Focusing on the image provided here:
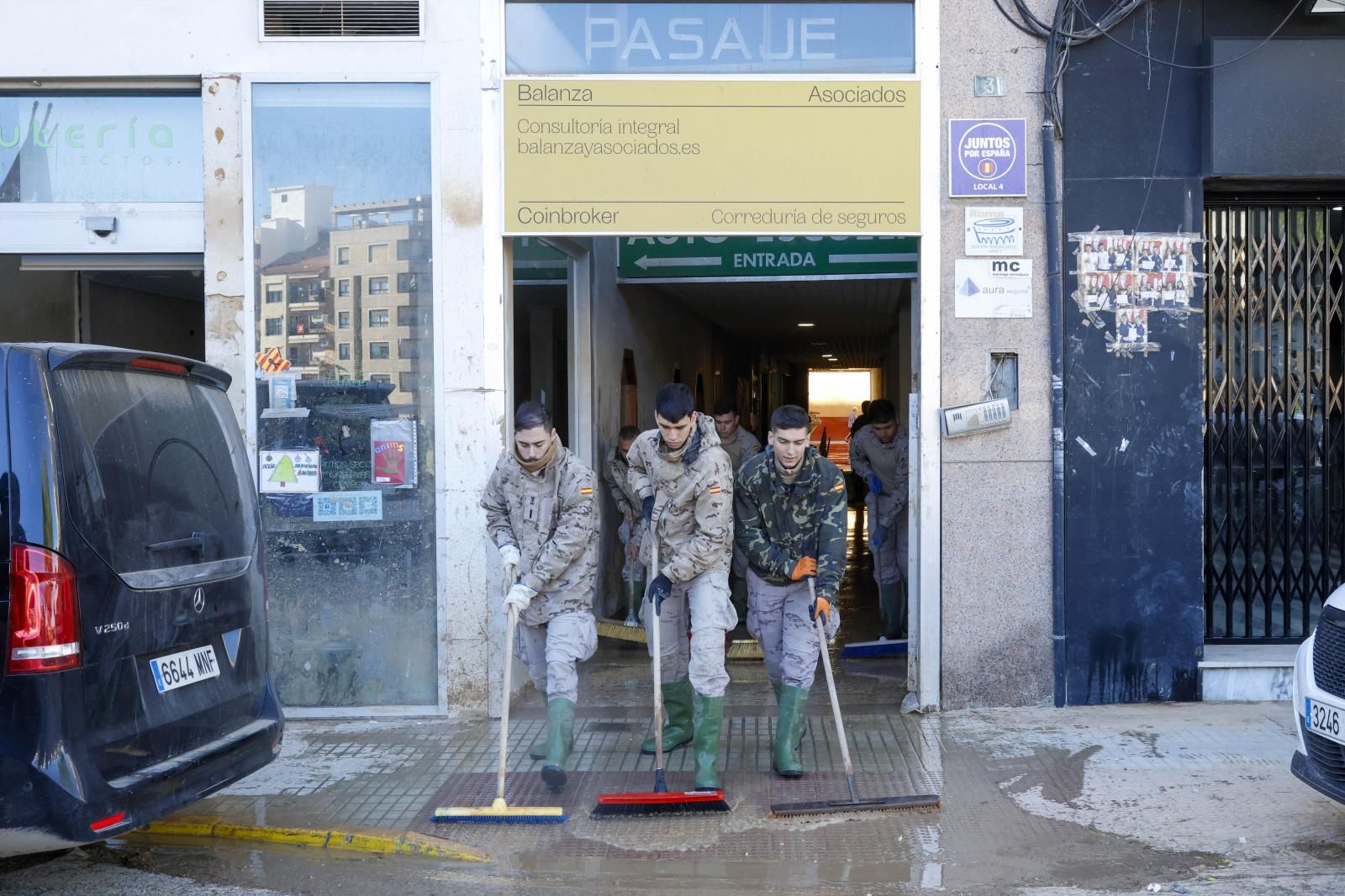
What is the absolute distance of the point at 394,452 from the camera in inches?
277

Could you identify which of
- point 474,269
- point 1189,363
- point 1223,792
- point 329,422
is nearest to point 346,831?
point 329,422

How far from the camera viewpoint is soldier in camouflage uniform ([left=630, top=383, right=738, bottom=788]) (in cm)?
576

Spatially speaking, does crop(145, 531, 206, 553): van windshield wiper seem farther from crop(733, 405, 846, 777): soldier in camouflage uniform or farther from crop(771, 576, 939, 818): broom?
crop(771, 576, 939, 818): broom

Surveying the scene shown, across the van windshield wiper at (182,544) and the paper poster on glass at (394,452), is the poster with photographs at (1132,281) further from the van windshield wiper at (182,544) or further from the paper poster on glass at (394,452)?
the van windshield wiper at (182,544)

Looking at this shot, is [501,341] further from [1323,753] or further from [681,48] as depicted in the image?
[1323,753]

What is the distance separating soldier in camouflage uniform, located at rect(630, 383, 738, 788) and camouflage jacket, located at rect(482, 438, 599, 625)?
0.30m

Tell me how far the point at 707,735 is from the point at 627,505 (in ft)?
14.0

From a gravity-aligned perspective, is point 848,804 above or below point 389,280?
below

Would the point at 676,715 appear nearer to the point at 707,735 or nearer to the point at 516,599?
the point at 707,735

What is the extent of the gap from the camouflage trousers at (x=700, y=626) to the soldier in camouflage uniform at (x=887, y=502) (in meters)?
3.56

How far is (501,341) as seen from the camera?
23.1 feet

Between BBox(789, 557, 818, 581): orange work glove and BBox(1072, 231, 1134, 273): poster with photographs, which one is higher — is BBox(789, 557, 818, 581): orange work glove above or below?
below

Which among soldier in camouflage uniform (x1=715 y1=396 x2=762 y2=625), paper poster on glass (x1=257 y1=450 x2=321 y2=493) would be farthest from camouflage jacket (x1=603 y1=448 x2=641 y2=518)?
paper poster on glass (x1=257 y1=450 x2=321 y2=493)

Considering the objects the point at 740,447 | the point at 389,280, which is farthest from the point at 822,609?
the point at 740,447
